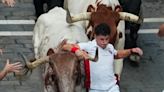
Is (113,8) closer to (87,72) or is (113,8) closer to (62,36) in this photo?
(62,36)

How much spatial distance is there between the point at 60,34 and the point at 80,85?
1.38 m

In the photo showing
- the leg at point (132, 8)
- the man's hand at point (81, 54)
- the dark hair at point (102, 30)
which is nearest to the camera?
the man's hand at point (81, 54)

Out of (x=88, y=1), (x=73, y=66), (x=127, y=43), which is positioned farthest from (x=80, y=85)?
(x=127, y=43)

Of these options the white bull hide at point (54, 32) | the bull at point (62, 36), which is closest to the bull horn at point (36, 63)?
the bull at point (62, 36)

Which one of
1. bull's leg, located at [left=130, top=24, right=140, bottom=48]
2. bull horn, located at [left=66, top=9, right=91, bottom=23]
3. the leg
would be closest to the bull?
bull horn, located at [left=66, top=9, right=91, bottom=23]

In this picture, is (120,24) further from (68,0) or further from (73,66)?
(73,66)

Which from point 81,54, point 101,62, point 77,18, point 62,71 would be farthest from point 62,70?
point 77,18

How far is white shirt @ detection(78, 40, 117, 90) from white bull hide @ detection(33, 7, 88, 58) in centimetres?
54

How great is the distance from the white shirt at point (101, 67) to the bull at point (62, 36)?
408 mm

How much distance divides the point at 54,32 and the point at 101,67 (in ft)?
4.66

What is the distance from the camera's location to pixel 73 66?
23.0 feet

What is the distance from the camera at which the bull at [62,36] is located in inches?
271

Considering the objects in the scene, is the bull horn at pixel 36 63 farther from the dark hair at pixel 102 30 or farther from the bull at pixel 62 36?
the dark hair at pixel 102 30

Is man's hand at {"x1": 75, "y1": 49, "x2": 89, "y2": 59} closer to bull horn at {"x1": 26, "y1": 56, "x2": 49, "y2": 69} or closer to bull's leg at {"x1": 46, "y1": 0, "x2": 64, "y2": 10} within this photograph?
bull horn at {"x1": 26, "y1": 56, "x2": 49, "y2": 69}
